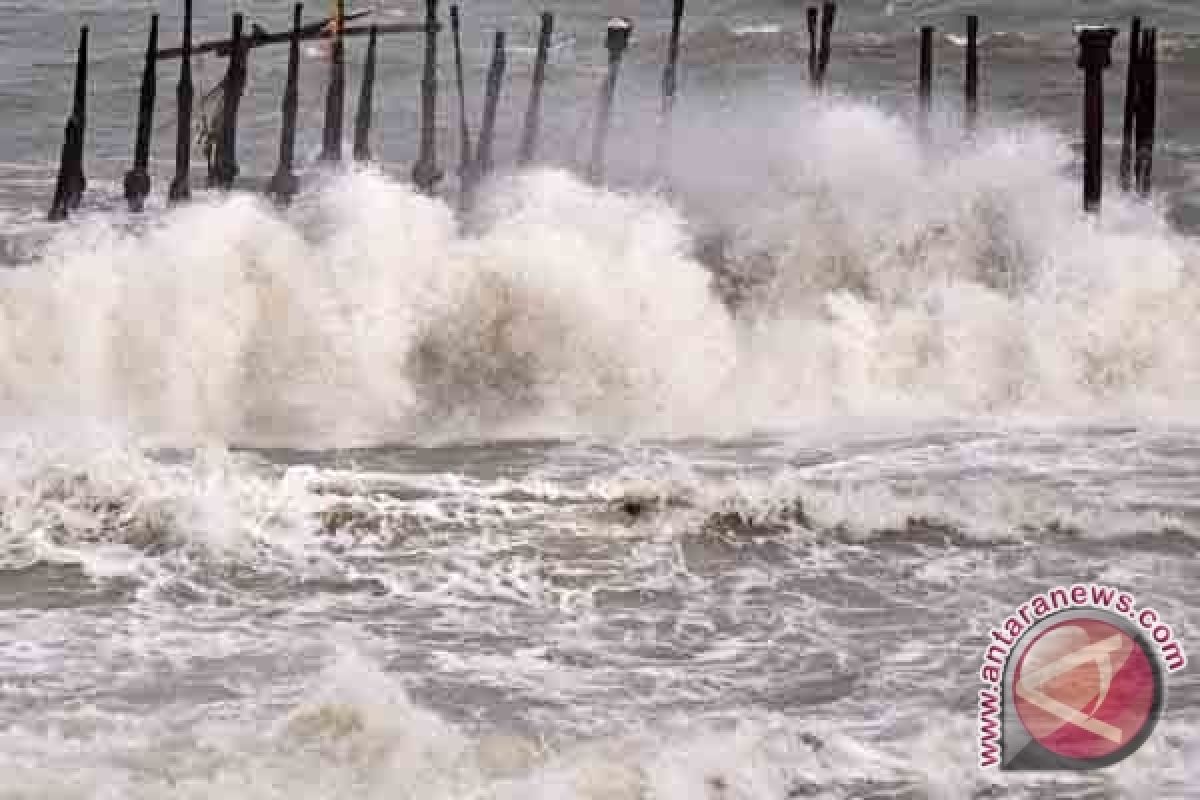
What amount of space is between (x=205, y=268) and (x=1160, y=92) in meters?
16.0

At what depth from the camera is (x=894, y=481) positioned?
12.7 metres

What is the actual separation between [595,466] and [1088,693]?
5.06 m

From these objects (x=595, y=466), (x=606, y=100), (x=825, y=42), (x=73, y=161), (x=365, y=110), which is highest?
(x=825, y=42)

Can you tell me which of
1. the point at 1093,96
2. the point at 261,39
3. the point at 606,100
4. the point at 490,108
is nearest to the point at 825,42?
the point at 606,100

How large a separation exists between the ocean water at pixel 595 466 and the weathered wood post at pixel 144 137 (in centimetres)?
37

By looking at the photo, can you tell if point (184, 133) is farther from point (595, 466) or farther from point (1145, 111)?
point (1145, 111)

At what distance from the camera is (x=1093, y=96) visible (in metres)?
17.0

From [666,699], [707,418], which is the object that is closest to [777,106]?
[707,418]

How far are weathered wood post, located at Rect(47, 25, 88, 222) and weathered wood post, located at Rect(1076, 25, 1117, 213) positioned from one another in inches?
392

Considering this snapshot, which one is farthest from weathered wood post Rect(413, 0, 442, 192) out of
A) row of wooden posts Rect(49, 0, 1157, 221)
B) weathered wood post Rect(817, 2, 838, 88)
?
weathered wood post Rect(817, 2, 838, 88)

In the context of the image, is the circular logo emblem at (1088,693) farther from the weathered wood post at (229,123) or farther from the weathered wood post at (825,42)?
the weathered wood post at (229,123)

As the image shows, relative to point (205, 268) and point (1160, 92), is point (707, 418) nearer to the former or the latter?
point (205, 268)

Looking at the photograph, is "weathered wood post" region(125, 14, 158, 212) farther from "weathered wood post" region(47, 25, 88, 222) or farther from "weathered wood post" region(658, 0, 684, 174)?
"weathered wood post" region(658, 0, 684, 174)
